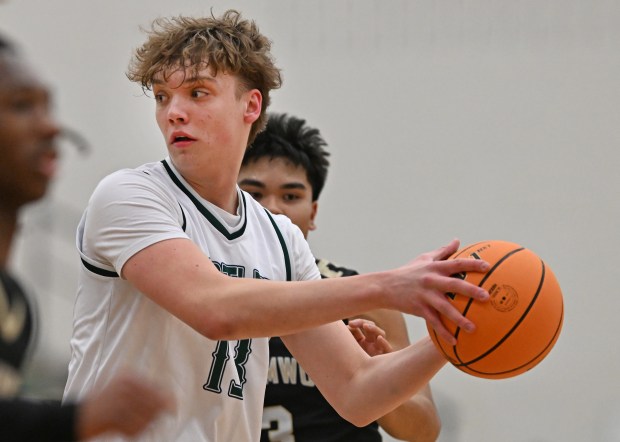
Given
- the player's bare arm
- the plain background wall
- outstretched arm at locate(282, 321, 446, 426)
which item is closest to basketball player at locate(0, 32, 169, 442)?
outstretched arm at locate(282, 321, 446, 426)

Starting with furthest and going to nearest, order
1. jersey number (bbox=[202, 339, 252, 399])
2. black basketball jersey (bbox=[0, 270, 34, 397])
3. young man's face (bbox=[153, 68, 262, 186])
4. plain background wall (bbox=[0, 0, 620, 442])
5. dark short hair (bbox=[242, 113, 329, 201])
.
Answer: plain background wall (bbox=[0, 0, 620, 442]) → dark short hair (bbox=[242, 113, 329, 201]) → young man's face (bbox=[153, 68, 262, 186]) → jersey number (bbox=[202, 339, 252, 399]) → black basketball jersey (bbox=[0, 270, 34, 397])

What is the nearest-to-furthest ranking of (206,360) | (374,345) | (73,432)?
(73,432) → (206,360) → (374,345)

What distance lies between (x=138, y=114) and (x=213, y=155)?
11.4 ft

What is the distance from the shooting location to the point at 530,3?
725 cm

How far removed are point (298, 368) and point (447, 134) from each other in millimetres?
2940

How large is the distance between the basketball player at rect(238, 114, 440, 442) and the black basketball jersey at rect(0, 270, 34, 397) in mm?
2502

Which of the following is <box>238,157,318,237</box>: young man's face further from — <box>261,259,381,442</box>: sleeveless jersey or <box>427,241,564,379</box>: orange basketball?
<box>427,241,564,379</box>: orange basketball

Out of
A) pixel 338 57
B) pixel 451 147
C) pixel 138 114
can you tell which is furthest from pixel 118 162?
pixel 451 147

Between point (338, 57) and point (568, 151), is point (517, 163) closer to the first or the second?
point (568, 151)

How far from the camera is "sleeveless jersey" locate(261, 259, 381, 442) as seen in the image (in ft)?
15.1

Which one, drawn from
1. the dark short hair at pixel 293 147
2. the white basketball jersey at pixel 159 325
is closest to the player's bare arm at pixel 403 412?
the dark short hair at pixel 293 147

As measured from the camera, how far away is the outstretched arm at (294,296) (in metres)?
2.72

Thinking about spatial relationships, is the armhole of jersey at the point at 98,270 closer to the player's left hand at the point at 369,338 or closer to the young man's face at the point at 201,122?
the young man's face at the point at 201,122

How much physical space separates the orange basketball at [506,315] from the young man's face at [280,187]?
200cm
